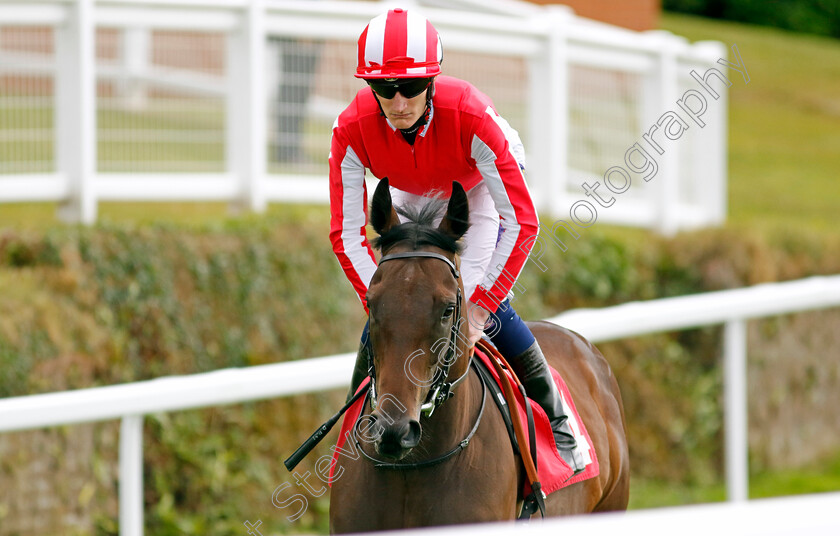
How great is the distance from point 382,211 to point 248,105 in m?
3.86

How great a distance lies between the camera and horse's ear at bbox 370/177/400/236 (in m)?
3.20

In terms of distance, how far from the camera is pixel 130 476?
371 centimetres

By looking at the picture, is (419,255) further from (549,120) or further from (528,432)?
(549,120)

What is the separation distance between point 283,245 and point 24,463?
1.97 meters

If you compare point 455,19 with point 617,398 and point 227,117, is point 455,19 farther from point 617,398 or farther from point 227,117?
point 617,398

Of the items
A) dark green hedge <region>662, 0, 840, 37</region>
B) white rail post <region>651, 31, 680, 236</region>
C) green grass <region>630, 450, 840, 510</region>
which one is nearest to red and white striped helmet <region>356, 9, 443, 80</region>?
green grass <region>630, 450, 840, 510</region>

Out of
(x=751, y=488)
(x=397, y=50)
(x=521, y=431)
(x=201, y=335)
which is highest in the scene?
(x=397, y=50)

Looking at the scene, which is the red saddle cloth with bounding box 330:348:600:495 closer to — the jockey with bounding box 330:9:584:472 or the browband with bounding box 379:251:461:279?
the jockey with bounding box 330:9:584:472

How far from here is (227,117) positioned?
22.9 ft

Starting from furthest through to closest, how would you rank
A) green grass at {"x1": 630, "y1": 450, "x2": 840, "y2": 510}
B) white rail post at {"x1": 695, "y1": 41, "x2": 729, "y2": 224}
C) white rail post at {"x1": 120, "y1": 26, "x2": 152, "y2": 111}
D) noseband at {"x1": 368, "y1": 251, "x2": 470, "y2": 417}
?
1. white rail post at {"x1": 695, "y1": 41, "x2": 729, "y2": 224}
2. white rail post at {"x1": 120, "y1": 26, "x2": 152, "y2": 111}
3. green grass at {"x1": 630, "y1": 450, "x2": 840, "y2": 510}
4. noseband at {"x1": 368, "y1": 251, "x2": 470, "y2": 417}

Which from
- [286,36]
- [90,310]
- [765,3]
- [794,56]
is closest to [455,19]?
[286,36]

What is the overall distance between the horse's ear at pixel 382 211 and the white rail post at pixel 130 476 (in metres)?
1.19

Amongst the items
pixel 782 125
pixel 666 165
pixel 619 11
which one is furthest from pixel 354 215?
pixel 782 125

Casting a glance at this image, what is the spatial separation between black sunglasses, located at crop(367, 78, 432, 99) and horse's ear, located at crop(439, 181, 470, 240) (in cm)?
33
